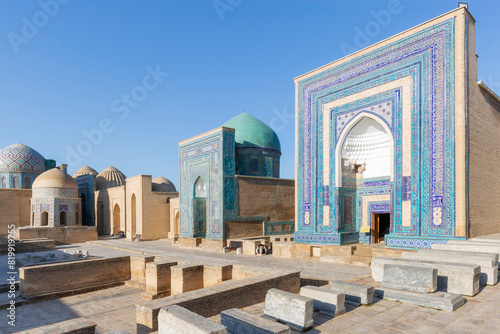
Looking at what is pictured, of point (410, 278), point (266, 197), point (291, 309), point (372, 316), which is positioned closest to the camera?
point (291, 309)

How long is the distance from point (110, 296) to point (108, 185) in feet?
68.1

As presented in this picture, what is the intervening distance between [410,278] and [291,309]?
82.3 inches

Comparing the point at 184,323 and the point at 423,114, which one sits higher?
the point at 423,114

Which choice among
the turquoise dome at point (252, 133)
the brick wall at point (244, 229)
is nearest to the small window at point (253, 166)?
the turquoise dome at point (252, 133)

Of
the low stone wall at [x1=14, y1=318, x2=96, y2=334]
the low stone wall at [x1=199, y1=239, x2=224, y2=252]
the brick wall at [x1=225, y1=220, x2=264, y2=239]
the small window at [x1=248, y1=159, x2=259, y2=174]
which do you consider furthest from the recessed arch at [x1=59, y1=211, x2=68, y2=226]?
the low stone wall at [x1=14, y1=318, x2=96, y2=334]

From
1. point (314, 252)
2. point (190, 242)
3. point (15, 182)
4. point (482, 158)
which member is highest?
point (482, 158)

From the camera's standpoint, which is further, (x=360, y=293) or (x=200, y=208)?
(x=200, y=208)

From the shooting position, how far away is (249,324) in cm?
352

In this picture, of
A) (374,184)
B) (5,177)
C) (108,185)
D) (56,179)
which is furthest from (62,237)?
(374,184)

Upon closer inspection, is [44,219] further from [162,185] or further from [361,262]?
[361,262]

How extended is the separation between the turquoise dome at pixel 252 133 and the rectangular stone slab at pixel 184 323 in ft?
54.8

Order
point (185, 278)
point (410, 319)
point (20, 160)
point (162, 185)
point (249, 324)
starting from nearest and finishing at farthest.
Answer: point (249, 324)
point (410, 319)
point (185, 278)
point (162, 185)
point (20, 160)

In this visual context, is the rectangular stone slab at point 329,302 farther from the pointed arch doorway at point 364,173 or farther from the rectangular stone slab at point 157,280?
the pointed arch doorway at point 364,173

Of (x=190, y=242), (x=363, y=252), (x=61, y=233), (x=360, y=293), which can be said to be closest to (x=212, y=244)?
(x=190, y=242)
